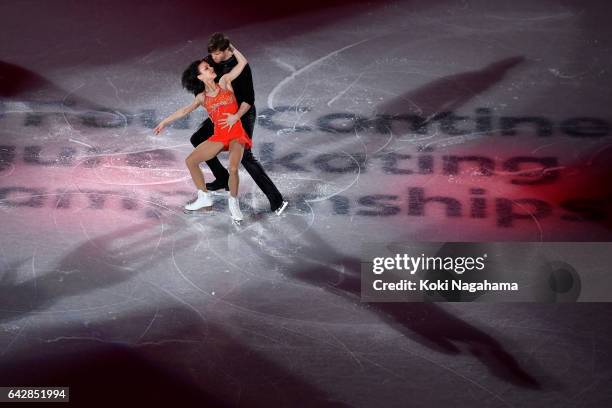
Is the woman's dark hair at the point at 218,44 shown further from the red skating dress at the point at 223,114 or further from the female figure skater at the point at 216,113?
the red skating dress at the point at 223,114

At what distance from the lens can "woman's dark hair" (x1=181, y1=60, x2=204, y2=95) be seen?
814 centimetres

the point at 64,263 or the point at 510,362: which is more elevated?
the point at 64,263

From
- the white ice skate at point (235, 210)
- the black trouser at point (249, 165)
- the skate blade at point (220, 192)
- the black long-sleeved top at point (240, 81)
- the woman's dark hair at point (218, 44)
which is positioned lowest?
Answer: the white ice skate at point (235, 210)

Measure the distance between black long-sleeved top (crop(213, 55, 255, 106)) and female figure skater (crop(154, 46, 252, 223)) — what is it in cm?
3

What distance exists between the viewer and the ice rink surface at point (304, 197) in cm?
732

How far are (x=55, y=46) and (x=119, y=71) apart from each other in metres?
0.85

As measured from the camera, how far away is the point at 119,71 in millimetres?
10602

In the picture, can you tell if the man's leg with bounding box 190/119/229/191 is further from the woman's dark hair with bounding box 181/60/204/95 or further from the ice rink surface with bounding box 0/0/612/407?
the woman's dark hair with bounding box 181/60/204/95

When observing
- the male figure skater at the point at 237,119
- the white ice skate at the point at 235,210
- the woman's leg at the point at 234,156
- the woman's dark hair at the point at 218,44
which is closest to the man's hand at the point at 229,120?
the male figure skater at the point at 237,119

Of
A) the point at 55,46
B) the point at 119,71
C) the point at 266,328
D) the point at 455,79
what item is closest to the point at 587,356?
the point at 266,328

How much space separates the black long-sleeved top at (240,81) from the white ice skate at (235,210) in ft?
2.78

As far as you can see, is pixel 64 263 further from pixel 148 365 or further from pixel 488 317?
pixel 488 317

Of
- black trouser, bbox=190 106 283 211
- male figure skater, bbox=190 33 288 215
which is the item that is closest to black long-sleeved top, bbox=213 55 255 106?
male figure skater, bbox=190 33 288 215

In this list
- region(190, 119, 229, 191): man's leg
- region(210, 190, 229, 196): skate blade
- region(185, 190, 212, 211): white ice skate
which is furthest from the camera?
region(210, 190, 229, 196): skate blade
